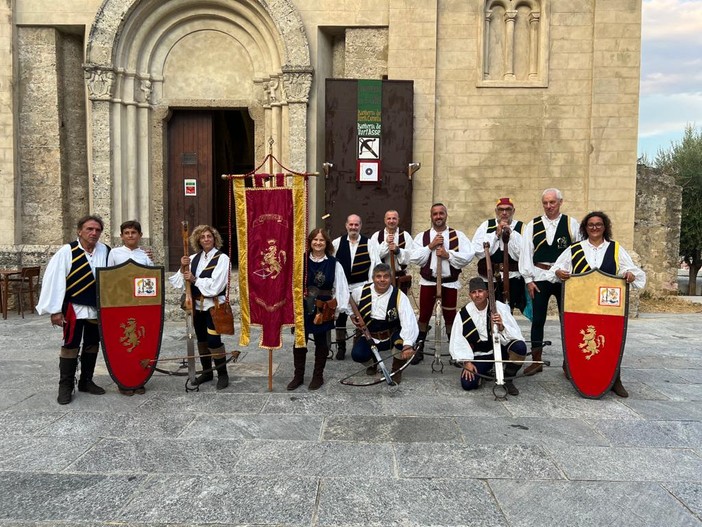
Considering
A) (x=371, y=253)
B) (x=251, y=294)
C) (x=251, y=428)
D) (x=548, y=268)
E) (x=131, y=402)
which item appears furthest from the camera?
(x=371, y=253)

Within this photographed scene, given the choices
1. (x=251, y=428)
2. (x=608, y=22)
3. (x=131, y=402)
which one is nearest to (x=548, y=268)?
(x=251, y=428)

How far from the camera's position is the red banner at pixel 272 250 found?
4.80m

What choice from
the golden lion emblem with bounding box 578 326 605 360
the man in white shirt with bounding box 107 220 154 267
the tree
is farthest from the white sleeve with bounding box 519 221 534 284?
the tree

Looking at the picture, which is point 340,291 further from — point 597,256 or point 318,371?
point 597,256

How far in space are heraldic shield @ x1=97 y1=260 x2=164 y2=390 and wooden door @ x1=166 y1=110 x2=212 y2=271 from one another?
5.13 meters

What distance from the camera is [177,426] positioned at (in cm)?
391

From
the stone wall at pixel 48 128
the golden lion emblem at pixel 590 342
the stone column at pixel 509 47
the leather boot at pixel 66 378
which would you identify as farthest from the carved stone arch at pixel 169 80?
the golden lion emblem at pixel 590 342

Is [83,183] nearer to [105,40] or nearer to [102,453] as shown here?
[105,40]

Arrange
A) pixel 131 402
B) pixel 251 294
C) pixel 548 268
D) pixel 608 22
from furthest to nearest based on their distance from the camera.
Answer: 1. pixel 608 22
2. pixel 548 268
3. pixel 251 294
4. pixel 131 402

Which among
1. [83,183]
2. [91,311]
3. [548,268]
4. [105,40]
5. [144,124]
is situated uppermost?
[105,40]

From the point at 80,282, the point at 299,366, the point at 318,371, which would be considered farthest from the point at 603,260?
the point at 80,282

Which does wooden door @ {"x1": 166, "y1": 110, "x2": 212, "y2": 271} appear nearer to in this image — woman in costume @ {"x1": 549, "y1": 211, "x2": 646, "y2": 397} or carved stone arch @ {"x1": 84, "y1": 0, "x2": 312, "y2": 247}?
carved stone arch @ {"x1": 84, "y1": 0, "x2": 312, "y2": 247}

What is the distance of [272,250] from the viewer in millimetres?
4797

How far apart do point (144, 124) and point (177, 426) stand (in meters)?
7.20
